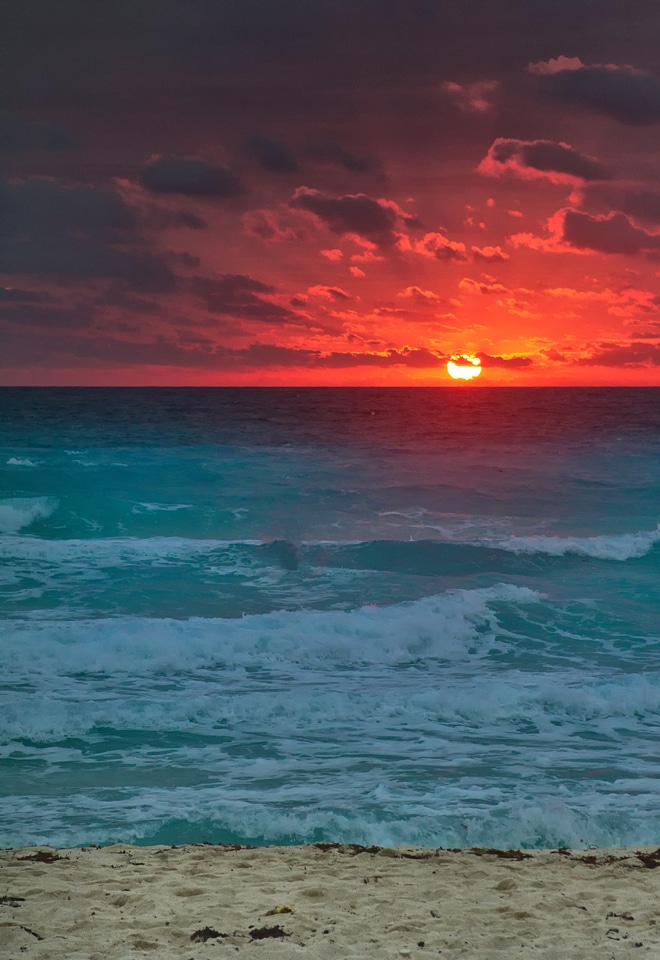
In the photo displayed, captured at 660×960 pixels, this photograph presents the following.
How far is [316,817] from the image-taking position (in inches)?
304

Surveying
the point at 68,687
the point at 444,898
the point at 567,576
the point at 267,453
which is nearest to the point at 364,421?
the point at 267,453

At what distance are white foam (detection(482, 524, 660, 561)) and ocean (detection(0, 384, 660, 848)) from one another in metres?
0.12

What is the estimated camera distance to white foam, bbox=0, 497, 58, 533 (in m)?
29.1

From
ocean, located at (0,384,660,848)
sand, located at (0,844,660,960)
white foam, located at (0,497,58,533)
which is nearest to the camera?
sand, located at (0,844,660,960)

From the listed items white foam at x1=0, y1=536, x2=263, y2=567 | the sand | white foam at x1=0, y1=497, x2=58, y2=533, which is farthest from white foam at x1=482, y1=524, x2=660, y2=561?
the sand

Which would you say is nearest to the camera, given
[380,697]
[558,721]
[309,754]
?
[309,754]

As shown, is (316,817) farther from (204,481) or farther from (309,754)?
(204,481)

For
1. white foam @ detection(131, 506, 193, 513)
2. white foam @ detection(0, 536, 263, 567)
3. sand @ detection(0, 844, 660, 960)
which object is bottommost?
sand @ detection(0, 844, 660, 960)

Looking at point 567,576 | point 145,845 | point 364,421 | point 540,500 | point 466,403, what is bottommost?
point 145,845

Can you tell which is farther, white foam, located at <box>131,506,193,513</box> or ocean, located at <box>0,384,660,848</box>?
white foam, located at <box>131,506,193,513</box>

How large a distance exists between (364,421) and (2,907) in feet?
237

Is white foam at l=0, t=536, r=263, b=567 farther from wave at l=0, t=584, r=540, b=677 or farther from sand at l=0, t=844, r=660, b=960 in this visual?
sand at l=0, t=844, r=660, b=960

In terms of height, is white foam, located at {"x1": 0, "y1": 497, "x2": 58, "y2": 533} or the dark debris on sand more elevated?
white foam, located at {"x1": 0, "y1": 497, "x2": 58, "y2": 533}

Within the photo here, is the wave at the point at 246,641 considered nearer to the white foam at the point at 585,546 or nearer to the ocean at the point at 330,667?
the ocean at the point at 330,667
